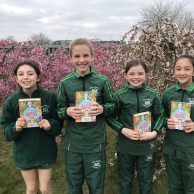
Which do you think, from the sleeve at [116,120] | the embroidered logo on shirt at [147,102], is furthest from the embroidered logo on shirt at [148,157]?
the embroidered logo on shirt at [147,102]

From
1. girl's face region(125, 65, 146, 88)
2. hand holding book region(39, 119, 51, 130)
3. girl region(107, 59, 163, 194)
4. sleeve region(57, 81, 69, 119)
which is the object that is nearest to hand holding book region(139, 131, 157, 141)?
girl region(107, 59, 163, 194)

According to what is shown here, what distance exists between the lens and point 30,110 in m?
3.16

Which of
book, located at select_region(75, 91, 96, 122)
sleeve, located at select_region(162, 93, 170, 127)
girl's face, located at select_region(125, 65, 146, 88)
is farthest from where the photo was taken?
sleeve, located at select_region(162, 93, 170, 127)

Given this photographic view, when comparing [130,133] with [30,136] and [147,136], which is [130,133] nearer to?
[147,136]

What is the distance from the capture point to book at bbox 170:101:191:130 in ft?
10.4

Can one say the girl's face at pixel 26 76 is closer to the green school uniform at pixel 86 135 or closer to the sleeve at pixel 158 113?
the green school uniform at pixel 86 135

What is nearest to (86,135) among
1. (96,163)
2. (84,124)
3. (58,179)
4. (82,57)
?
(84,124)

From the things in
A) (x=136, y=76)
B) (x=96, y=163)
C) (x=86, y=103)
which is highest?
(x=136, y=76)

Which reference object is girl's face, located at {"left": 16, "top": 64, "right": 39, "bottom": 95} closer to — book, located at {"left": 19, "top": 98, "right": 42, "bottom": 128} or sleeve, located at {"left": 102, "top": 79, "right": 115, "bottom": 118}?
book, located at {"left": 19, "top": 98, "right": 42, "bottom": 128}

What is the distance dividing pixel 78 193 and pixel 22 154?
72 centimetres

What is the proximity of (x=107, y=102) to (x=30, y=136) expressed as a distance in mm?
856

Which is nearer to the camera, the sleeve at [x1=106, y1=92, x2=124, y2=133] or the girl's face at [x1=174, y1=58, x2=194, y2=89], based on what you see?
the girl's face at [x1=174, y1=58, x2=194, y2=89]

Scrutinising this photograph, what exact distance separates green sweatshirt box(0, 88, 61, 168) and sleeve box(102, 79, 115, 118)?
513 mm

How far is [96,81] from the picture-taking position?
329cm
